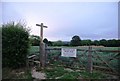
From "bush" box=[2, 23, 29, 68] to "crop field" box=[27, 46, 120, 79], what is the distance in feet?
2.80

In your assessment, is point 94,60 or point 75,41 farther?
point 75,41

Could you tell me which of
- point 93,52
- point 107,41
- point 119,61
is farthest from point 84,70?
point 107,41

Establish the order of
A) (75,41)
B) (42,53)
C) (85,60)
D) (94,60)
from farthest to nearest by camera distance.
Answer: (75,41) → (42,53) → (85,60) → (94,60)

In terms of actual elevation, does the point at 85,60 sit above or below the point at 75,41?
below

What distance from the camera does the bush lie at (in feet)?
27.5

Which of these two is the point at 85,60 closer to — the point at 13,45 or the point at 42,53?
the point at 42,53

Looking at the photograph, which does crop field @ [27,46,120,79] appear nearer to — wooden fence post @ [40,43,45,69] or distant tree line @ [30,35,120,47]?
wooden fence post @ [40,43,45,69]

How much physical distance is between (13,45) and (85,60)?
3.26 meters

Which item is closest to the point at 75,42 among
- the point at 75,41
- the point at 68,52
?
the point at 75,41

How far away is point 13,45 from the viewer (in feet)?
27.7

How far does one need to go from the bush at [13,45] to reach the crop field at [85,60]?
853 millimetres

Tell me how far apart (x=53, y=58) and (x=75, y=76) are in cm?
204

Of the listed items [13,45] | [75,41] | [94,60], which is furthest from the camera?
[75,41]

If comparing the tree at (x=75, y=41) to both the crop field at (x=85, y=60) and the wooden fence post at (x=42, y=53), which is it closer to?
the crop field at (x=85, y=60)
